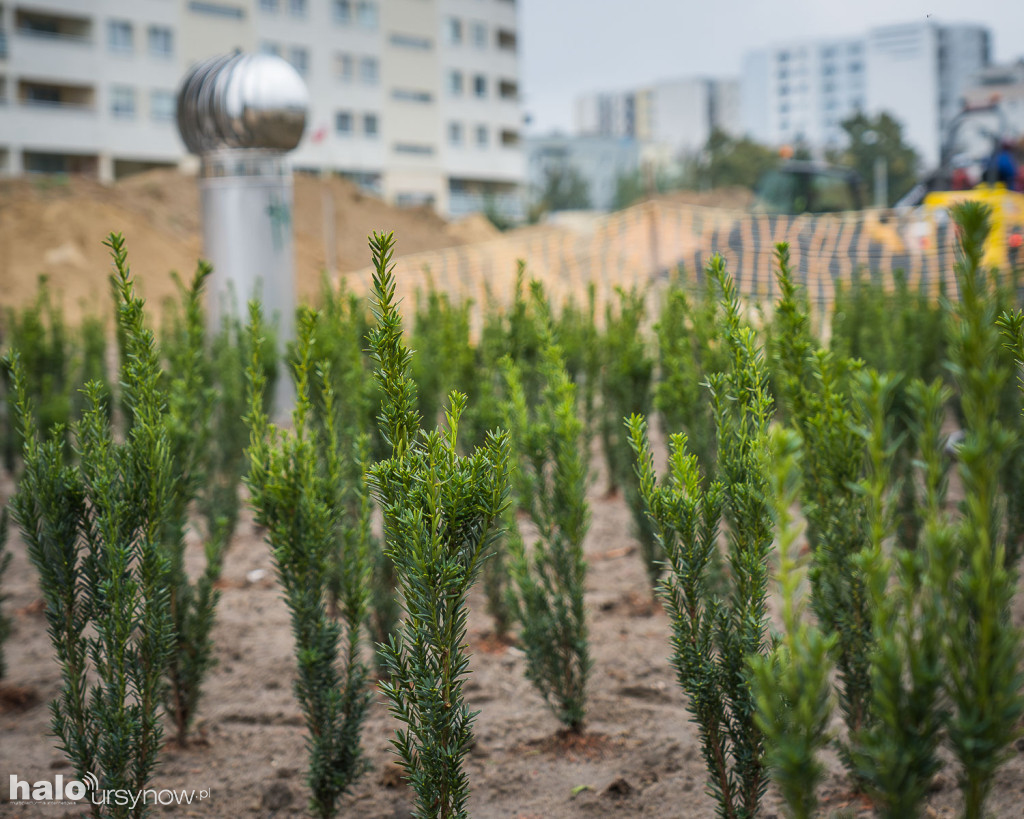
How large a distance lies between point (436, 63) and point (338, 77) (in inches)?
243

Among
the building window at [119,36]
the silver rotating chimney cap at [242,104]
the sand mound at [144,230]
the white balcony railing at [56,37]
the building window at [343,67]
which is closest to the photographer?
the silver rotating chimney cap at [242,104]

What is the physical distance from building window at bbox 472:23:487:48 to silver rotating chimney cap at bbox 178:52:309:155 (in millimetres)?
45033

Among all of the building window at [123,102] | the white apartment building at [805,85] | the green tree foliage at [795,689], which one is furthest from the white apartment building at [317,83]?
the white apartment building at [805,85]

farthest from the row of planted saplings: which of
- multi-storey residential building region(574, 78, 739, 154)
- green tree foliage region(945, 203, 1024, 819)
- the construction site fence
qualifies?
multi-storey residential building region(574, 78, 739, 154)

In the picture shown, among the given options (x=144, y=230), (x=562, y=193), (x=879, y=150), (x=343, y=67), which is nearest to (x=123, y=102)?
(x=343, y=67)

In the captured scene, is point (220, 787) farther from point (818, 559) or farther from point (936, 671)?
point (936, 671)

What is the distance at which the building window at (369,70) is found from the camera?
Answer: 45250mm

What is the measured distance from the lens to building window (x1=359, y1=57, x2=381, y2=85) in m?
45.2

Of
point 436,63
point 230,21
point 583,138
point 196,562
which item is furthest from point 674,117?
point 196,562

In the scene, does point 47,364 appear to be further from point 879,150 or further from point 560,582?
point 879,150

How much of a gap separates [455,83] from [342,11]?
6.98 metres

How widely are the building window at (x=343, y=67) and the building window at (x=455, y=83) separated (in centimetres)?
598

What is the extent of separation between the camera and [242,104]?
784 cm

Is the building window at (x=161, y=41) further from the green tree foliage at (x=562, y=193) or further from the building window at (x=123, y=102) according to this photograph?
the green tree foliage at (x=562, y=193)
